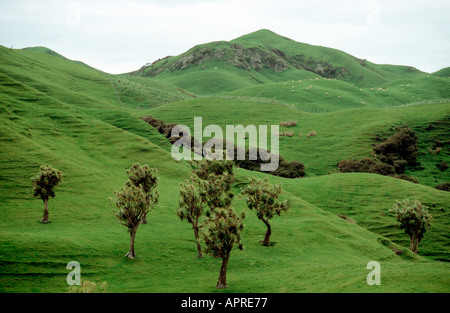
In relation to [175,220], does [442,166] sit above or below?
above

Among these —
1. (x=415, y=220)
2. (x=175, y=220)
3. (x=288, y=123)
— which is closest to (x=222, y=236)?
(x=175, y=220)

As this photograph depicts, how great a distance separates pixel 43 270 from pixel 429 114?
5797 inches

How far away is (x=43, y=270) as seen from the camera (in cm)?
3369

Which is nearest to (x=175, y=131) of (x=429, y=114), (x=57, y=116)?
(x=57, y=116)

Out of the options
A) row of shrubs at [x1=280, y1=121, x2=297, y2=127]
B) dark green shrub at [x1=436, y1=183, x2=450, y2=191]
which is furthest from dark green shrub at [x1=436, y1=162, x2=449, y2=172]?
row of shrubs at [x1=280, y1=121, x2=297, y2=127]

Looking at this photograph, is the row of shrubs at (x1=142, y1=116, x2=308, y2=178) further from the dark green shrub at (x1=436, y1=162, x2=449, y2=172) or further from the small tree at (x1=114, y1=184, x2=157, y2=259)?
the small tree at (x1=114, y1=184, x2=157, y2=259)

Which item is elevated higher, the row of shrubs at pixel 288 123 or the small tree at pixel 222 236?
the row of shrubs at pixel 288 123

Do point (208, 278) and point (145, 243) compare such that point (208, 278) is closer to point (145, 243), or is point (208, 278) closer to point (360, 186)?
point (145, 243)

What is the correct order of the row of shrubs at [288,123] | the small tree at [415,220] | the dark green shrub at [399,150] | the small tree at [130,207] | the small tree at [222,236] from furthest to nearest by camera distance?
the row of shrubs at [288,123]
the dark green shrub at [399,150]
the small tree at [415,220]
the small tree at [130,207]
the small tree at [222,236]

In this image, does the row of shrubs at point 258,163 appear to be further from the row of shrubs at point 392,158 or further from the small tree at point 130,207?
the small tree at point 130,207

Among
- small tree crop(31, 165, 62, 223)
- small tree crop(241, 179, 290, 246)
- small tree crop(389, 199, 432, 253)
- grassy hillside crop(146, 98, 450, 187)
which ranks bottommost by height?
small tree crop(389, 199, 432, 253)

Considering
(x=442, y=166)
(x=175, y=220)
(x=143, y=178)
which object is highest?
(x=143, y=178)

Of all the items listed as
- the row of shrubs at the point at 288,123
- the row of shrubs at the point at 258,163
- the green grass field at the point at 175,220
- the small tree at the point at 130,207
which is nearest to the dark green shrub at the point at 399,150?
the green grass field at the point at 175,220

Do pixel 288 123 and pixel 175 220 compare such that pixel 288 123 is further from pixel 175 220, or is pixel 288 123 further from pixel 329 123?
pixel 175 220
